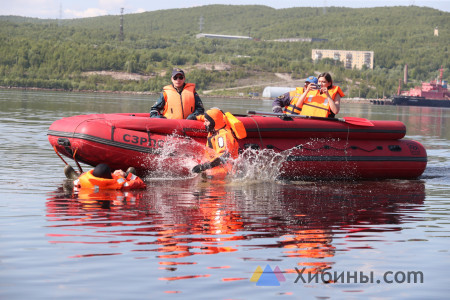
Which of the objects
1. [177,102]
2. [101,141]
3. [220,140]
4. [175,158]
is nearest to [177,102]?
[177,102]

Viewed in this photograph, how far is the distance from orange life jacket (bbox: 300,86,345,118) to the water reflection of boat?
1727 mm

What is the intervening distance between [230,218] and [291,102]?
4.92m

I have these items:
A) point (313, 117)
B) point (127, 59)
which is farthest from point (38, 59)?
point (313, 117)

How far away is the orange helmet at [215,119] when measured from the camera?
36.0 ft

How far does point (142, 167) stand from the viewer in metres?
11.2

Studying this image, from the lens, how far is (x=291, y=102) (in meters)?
12.7

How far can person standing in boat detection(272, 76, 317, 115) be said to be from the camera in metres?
12.5

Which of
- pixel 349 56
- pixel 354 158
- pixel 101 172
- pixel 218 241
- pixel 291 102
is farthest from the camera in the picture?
pixel 349 56

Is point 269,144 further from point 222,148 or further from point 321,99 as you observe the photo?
point 321,99

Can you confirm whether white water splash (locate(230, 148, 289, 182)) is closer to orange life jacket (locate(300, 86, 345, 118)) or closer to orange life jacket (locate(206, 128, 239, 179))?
orange life jacket (locate(206, 128, 239, 179))

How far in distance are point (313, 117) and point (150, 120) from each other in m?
2.78

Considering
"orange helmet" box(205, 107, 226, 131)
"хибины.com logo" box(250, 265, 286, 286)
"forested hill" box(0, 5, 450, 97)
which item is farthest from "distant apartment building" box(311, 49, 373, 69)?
"хибины.com logo" box(250, 265, 286, 286)

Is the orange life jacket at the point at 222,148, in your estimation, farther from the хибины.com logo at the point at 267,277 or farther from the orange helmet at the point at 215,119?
the хибины.com logo at the point at 267,277

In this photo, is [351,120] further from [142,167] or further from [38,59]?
[38,59]
